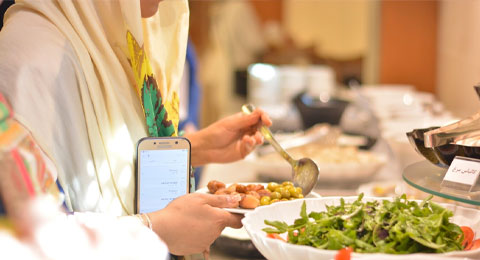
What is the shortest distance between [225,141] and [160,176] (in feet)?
1.12

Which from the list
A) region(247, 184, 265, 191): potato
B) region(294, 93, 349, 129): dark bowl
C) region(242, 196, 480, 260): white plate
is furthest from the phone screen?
region(294, 93, 349, 129): dark bowl

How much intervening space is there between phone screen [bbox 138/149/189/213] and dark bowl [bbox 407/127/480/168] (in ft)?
1.28

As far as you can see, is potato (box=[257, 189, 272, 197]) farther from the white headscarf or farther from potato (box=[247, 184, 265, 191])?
the white headscarf

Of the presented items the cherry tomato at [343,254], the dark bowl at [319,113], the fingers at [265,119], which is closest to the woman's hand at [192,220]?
the cherry tomato at [343,254]

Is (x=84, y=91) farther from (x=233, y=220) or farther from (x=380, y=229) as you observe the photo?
(x=380, y=229)

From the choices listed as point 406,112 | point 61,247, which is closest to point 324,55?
point 406,112

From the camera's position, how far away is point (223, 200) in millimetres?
926

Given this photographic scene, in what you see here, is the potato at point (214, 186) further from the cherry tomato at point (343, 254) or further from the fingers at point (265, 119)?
the cherry tomato at point (343, 254)

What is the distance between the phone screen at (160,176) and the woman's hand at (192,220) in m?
0.12

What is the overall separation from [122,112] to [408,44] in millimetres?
2967

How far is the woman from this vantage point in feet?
2.84

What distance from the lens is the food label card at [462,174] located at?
86 cm

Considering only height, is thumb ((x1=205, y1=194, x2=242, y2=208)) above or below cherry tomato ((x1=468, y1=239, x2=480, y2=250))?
above

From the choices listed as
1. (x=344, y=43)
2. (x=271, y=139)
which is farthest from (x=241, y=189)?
(x=344, y=43)
